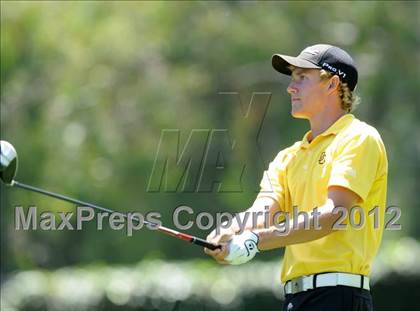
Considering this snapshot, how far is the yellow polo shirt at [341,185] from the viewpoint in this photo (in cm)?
554

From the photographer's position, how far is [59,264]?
19.6 metres

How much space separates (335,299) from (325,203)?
0.49 m

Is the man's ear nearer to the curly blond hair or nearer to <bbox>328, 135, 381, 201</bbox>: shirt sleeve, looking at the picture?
the curly blond hair

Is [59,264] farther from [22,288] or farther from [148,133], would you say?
[22,288]

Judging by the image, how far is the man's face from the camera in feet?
19.4

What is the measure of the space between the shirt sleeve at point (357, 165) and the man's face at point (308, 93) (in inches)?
14.7

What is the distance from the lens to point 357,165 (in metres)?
5.50

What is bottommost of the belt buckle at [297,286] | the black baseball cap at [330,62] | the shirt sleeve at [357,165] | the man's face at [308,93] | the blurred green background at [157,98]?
the belt buckle at [297,286]

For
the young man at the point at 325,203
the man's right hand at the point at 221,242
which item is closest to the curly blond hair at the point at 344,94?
the young man at the point at 325,203

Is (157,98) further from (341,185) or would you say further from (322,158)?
(341,185)

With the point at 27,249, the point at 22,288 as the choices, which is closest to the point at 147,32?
the point at 27,249

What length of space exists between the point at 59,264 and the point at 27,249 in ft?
3.38

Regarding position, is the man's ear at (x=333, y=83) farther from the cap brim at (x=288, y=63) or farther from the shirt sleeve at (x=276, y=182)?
the shirt sleeve at (x=276, y=182)

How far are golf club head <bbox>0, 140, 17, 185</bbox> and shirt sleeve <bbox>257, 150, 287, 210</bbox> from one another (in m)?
1.39
